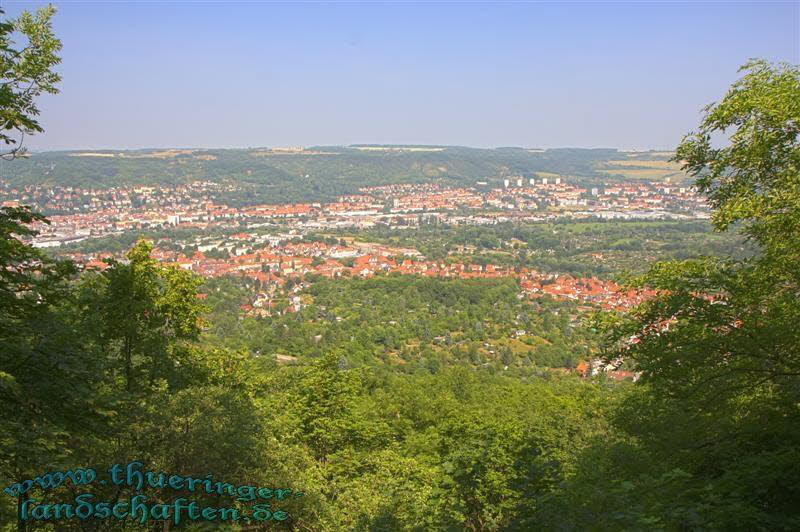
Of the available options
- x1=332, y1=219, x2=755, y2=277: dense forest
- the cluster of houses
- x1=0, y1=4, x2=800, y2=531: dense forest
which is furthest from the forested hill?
x1=0, y1=4, x2=800, y2=531: dense forest

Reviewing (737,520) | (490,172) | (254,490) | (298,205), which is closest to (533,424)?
(254,490)

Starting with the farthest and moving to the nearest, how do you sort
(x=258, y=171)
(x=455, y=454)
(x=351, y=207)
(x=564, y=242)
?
(x=258, y=171), (x=351, y=207), (x=564, y=242), (x=455, y=454)

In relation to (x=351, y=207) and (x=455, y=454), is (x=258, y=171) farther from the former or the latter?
(x=455, y=454)

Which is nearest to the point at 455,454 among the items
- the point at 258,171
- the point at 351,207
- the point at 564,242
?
the point at 564,242

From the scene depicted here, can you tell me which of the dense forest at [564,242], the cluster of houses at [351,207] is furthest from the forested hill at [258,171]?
the dense forest at [564,242]

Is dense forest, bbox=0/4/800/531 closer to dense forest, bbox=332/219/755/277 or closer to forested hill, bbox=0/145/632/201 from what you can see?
dense forest, bbox=332/219/755/277

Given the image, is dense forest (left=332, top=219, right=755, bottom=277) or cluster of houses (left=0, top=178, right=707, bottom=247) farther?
cluster of houses (left=0, top=178, right=707, bottom=247)

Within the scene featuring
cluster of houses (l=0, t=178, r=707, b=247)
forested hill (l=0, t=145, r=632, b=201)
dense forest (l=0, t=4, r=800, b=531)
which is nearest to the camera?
dense forest (l=0, t=4, r=800, b=531)

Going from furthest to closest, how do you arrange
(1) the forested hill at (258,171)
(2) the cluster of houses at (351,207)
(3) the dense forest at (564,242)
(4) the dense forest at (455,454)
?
(1) the forested hill at (258,171)
(2) the cluster of houses at (351,207)
(3) the dense forest at (564,242)
(4) the dense forest at (455,454)

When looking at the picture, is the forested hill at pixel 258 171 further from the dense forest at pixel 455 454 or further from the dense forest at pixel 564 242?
the dense forest at pixel 455 454

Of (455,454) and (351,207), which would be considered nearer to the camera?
(455,454)

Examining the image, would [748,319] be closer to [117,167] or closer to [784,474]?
[784,474]
